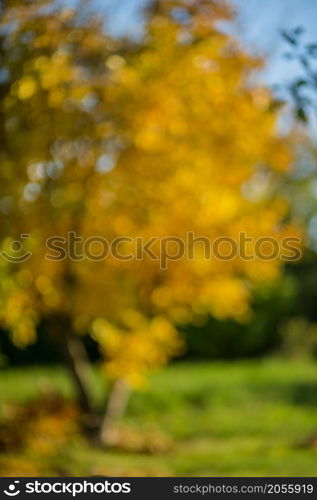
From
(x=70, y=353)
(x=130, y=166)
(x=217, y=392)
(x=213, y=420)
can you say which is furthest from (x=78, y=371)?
(x=130, y=166)

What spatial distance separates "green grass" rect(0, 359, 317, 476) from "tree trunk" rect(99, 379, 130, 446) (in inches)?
7.1

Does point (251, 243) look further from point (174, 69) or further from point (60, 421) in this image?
point (60, 421)

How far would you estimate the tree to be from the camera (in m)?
3.58

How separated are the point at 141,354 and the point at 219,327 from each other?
20.9ft

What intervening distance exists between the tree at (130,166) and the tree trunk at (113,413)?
2.82 ft

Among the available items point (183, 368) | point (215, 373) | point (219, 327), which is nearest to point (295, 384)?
point (215, 373)

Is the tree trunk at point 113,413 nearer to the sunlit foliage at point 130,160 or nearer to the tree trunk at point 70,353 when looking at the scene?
the tree trunk at point 70,353

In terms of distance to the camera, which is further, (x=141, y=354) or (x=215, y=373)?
(x=215, y=373)

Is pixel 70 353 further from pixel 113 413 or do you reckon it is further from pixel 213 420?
pixel 213 420

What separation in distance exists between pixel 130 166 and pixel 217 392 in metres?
3.99

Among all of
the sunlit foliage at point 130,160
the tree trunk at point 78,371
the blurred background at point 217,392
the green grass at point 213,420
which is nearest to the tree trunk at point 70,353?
the tree trunk at point 78,371

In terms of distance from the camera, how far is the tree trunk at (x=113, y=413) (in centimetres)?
632

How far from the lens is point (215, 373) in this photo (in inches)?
346

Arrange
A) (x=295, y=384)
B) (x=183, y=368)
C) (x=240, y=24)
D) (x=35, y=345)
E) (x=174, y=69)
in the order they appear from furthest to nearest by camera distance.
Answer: (x=35, y=345)
(x=183, y=368)
(x=295, y=384)
(x=240, y=24)
(x=174, y=69)
